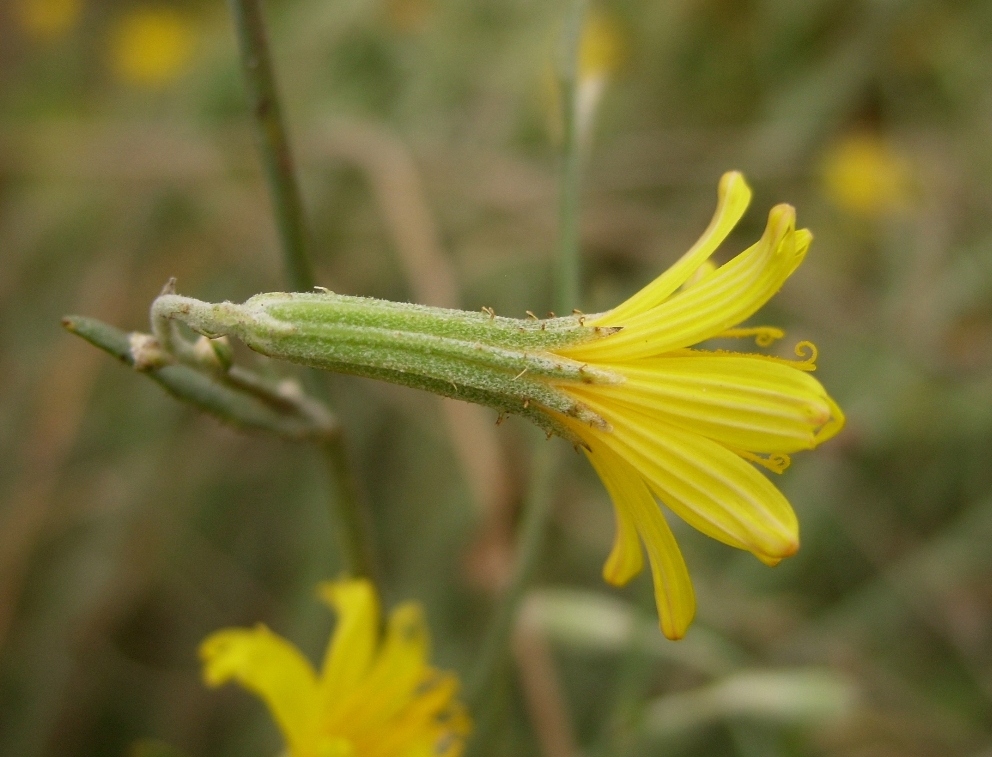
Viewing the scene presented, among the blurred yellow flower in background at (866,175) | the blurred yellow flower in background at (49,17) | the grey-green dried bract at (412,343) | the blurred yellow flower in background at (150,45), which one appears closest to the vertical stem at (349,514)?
the grey-green dried bract at (412,343)

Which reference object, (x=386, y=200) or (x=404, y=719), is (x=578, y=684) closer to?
(x=404, y=719)

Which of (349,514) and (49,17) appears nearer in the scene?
(349,514)

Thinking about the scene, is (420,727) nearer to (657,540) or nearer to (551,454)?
(551,454)

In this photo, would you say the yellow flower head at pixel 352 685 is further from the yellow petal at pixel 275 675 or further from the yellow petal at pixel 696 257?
the yellow petal at pixel 696 257

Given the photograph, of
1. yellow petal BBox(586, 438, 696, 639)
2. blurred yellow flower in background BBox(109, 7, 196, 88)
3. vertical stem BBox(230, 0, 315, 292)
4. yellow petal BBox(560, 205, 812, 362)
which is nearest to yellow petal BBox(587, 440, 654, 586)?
yellow petal BBox(586, 438, 696, 639)

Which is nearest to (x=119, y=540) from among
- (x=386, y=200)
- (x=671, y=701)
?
(x=386, y=200)

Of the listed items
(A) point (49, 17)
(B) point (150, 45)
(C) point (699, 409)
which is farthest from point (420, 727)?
(A) point (49, 17)
